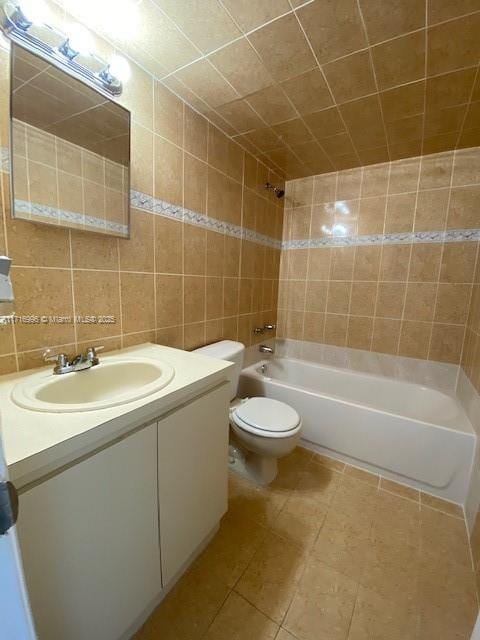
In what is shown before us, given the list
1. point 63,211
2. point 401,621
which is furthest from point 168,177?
point 401,621

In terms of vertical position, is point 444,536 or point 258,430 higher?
point 258,430

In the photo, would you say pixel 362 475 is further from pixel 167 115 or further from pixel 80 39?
pixel 80 39

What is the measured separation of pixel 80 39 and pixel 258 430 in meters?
1.83

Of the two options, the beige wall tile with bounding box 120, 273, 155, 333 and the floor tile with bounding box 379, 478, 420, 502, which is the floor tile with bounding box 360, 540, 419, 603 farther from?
the beige wall tile with bounding box 120, 273, 155, 333

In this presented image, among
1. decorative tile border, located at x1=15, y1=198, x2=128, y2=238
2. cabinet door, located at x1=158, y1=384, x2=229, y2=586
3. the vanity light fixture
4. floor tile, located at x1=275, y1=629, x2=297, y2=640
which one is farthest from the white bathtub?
the vanity light fixture

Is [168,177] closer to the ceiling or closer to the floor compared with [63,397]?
closer to the ceiling

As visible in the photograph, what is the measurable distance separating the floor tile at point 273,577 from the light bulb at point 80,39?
6.86ft

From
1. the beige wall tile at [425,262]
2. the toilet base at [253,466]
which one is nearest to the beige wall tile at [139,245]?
the toilet base at [253,466]

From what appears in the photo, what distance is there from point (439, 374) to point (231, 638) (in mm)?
2015

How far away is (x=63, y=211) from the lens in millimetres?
978

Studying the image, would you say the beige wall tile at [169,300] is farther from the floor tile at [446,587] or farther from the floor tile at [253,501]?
the floor tile at [446,587]

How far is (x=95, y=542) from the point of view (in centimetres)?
66

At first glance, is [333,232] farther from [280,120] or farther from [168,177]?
[168,177]

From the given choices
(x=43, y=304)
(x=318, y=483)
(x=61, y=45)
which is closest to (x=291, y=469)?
(x=318, y=483)
